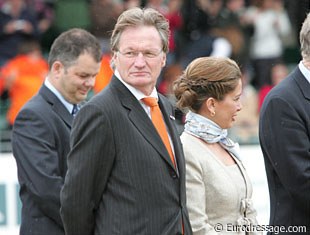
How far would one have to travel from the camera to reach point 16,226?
27.4 feet

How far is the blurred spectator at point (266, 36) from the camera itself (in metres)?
11.7

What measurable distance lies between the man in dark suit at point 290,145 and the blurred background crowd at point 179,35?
5108 mm

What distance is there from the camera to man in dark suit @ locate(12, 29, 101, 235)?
488 cm

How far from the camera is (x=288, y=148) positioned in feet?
14.6

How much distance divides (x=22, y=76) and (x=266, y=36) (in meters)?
3.54

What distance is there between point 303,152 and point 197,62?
77 centimetres

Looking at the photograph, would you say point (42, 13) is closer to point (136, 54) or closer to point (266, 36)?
point (266, 36)

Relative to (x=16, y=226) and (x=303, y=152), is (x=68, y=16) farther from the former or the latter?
(x=303, y=152)

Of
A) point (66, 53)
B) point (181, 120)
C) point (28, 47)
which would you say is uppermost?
point (66, 53)

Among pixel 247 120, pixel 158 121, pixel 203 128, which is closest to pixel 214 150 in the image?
pixel 203 128

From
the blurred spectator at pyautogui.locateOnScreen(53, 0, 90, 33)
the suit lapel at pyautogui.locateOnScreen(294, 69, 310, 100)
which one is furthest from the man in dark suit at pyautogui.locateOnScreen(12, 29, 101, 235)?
the blurred spectator at pyautogui.locateOnScreen(53, 0, 90, 33)

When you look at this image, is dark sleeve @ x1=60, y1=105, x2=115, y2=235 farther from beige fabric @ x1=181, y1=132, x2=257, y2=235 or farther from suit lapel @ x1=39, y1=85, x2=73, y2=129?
suit lapel @ x1=39, y1=85, x2=73, y2=129

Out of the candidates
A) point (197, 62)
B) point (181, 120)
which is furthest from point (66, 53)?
point (181, 120)

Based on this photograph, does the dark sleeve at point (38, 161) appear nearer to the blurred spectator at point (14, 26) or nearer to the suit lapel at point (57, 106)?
the suit lapel at point (57, 106)
